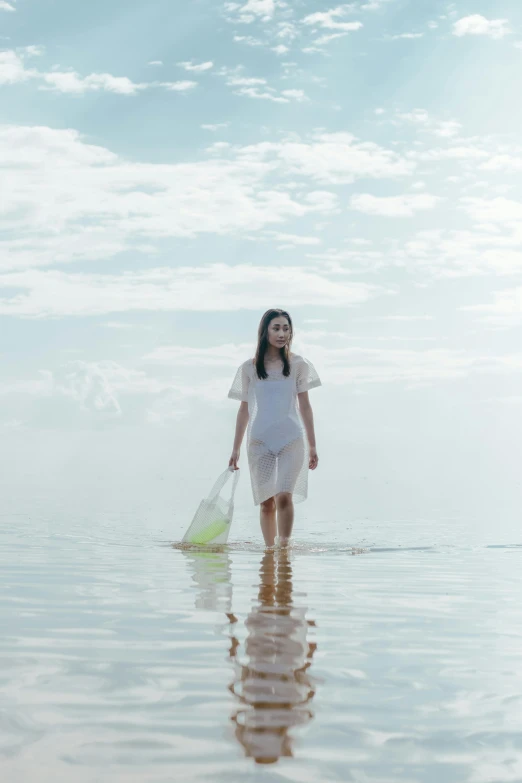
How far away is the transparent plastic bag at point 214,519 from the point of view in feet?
30.5

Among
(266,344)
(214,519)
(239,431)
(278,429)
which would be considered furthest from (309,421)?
(214,519)

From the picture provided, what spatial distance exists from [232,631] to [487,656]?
116 centimetres

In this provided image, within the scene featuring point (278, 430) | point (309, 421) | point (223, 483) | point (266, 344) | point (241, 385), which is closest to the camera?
point (266, 344)

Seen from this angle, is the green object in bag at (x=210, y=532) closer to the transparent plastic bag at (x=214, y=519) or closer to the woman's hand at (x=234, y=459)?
the transparent plastic bag at (x=214, y=519)

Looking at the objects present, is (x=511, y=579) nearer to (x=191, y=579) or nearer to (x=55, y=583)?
(x=191, y=579)

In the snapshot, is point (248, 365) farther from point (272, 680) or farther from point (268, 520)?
point (272, 680)

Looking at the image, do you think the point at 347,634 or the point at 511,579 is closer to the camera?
the point at 347,634

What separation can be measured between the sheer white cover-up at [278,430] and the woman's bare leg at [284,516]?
66 millimetres

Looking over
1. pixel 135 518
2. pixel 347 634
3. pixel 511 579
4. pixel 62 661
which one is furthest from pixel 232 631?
pixel 135 518

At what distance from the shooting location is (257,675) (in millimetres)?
3512

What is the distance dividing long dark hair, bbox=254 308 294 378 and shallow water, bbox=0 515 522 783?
93.6 inches

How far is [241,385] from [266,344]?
554 millimetres

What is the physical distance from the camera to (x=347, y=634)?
14.5 feet

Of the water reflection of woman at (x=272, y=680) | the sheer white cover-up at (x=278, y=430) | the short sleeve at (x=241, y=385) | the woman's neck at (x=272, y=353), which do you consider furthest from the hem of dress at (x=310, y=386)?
the water reflection of woman at (x=272, y=680)
